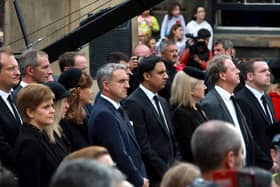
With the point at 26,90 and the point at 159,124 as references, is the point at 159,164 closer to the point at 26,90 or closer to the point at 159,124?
the point at 159,124

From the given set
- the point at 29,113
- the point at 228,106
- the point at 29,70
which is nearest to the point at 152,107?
the point at 228,106

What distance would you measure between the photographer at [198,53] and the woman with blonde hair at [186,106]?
4.89 meters

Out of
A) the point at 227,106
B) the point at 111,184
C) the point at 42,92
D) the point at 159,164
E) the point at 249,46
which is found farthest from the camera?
the point at 249,46

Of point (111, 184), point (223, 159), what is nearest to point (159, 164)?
point (223, 159)


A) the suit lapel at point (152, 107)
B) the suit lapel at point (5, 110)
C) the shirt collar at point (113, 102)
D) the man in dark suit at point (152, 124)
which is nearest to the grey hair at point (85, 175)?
the suit lapel at point (5, 110)

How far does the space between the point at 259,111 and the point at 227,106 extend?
705mm

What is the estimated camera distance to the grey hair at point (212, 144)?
241 inches

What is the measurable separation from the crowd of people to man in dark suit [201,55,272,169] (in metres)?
0.01

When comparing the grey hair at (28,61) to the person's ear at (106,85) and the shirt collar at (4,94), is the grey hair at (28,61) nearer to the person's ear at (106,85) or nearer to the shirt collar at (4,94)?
the person's ear at (106,85)

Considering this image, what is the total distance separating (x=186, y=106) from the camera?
410 inches

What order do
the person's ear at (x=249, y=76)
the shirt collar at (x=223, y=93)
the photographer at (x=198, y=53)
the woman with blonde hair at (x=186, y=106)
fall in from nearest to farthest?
the woman with blonde hair at (x=186, y=106), the shirt collar at (x=223, y=93), the person's ear at (x=249, y=76), the photographer at (x=198, y=53)

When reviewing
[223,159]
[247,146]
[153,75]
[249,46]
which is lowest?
[249,46]

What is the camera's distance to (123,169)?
30.6 ft

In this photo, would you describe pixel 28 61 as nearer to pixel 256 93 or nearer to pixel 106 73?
pixel 106 73
